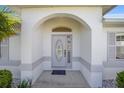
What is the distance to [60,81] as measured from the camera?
1152cm

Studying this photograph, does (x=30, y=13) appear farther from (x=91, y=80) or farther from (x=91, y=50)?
(x=91, y=80)

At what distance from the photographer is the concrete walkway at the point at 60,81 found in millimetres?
10609

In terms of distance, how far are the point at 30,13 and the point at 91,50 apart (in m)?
3.32

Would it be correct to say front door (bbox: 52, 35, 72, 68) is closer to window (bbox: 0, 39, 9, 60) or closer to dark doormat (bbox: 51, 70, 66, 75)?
dark doormat (bbox: 51, 70, 66, 75)

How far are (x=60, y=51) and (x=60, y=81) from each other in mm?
4088

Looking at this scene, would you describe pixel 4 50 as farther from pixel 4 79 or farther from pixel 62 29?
pixel 4 79

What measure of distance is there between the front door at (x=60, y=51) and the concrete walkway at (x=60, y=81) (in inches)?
71.7

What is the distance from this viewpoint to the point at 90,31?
10625 mm

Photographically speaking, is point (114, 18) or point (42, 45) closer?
point (114, 18)

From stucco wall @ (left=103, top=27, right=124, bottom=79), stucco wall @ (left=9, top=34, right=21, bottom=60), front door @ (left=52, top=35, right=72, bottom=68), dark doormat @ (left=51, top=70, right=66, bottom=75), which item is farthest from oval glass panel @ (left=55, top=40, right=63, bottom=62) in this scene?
stucco wall @ (left=103, top=27, right=124, bottom=79)

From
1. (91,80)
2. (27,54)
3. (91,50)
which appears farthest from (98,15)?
(27,54)

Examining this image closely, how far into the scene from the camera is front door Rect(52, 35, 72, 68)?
1519 cm

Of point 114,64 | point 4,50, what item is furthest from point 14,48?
point 114,64

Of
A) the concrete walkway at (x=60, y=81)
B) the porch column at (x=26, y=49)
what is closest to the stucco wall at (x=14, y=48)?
the concrete walkway at (x=60, y=81)
